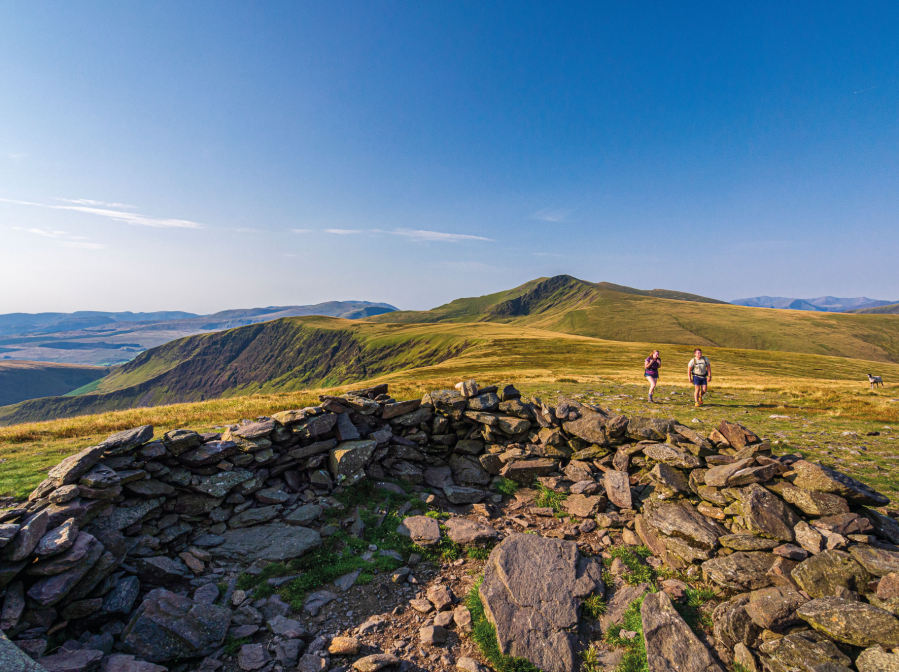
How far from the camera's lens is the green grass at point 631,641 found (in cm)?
691

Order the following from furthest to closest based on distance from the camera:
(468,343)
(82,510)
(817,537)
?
(468,343), (82,510), (817,537)

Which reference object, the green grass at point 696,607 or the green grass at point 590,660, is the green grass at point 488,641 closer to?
the green grass at point 590,660

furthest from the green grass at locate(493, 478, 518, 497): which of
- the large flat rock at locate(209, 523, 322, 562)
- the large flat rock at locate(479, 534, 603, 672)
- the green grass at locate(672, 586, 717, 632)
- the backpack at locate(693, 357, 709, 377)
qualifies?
the backpack at locate(693, 357, 709, 377)

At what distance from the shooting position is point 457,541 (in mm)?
10664

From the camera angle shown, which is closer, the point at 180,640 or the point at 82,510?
the point at 180,640

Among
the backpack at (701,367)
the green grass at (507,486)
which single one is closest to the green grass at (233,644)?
the green grass at (507,486)

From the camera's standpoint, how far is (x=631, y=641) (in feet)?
24.2

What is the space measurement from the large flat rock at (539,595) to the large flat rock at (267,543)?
520 cm

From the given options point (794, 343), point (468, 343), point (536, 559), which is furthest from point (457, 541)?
point (794, 343)

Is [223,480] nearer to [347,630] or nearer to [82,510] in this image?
[82,510]

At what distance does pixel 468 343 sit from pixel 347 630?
154573mm

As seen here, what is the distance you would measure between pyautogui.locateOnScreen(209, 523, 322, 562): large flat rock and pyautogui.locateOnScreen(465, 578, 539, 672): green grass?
4752 millimetres

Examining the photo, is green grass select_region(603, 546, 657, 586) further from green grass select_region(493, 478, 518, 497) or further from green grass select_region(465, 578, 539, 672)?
green grass select_region(493, 478, 518, 497)

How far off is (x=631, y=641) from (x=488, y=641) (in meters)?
2.81
